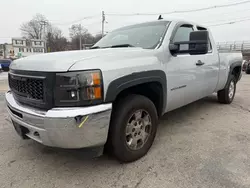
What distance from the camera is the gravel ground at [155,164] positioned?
7.08 ft

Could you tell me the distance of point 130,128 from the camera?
8.00ft

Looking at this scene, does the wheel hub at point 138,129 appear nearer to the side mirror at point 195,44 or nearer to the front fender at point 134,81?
the front fender at point 134,81

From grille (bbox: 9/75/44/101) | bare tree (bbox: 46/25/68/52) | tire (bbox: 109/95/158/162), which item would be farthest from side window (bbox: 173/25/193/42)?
bare tree (bbox: 46/25/68/52)

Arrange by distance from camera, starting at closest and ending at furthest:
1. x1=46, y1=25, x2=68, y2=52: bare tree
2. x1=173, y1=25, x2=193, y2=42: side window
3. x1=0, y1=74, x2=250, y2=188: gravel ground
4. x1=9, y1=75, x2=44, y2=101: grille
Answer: x1=9, y1=75, x2=44, y2=101: grille → x1=0, y1=74, x2=250, y2=188: gravel ground → x1=173, y1=25, x2=193, y2=42: side window → x1=46, y1=25, x2=68, y2=52: bare tree

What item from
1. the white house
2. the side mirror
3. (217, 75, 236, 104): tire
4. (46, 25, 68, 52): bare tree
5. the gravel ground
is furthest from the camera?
the white house

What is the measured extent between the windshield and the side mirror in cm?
26

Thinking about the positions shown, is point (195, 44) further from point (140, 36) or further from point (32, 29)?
point (32, 29)

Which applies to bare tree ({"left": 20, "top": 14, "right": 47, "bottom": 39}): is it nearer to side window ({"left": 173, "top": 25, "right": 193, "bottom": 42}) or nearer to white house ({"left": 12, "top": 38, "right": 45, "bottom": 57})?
white house ({"left": 12, "top": 38, "right": 45, "bottom": 57})

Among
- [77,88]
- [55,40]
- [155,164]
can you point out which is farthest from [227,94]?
[55,40]

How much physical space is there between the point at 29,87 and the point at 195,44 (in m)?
2.16

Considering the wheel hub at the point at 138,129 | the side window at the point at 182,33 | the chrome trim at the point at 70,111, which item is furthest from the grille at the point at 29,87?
the side window at the point at 182,33

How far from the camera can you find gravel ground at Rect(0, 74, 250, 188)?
2158mm

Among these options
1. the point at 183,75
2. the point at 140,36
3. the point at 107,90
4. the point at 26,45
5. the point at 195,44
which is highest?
the point at 26,45

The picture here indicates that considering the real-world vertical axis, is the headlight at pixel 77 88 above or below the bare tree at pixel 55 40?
below
